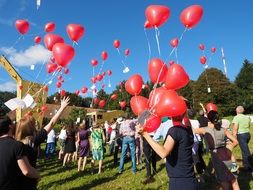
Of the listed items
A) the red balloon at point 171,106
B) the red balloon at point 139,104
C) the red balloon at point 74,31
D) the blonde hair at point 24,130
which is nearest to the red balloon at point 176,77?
the red balloon at point 171,106

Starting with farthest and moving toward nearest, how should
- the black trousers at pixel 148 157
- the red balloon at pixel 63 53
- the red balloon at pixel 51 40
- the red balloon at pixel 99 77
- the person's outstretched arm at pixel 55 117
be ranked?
the red balloon at pixel 99 77 → the black trousers at pixel 148 157 → the red balloon at pixel 51 40 → the red balloon at pixel 63 53 → the person's outstretched arm at pixel 55 117

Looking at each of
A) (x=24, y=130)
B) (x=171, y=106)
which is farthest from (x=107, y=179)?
(x=171, y=106)

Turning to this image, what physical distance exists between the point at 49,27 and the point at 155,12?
453cm

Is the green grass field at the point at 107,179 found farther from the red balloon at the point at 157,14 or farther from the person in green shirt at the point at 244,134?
the red balloon at the point at 157,14

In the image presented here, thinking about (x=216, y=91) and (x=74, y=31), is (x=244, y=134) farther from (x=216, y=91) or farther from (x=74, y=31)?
(x=216, y=91)

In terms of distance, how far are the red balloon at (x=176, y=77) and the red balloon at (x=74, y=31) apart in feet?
12.3

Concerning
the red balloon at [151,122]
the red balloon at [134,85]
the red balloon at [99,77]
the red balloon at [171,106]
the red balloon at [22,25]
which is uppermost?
the red balloon at [99,77]

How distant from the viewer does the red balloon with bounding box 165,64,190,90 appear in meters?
4.69

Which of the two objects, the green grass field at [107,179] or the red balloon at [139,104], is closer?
the red balloon at [139,104]

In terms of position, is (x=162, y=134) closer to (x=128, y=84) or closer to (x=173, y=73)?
(x=128, y=84)

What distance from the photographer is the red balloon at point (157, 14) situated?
6070 millimetres

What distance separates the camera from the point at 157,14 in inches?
239

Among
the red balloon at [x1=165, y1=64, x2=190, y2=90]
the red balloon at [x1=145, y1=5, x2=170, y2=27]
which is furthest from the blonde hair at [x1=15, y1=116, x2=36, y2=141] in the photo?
the red balloon at [x1=145, y1=5, x2=170, y2=27]

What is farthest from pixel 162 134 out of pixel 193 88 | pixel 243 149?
pixel 193 88
